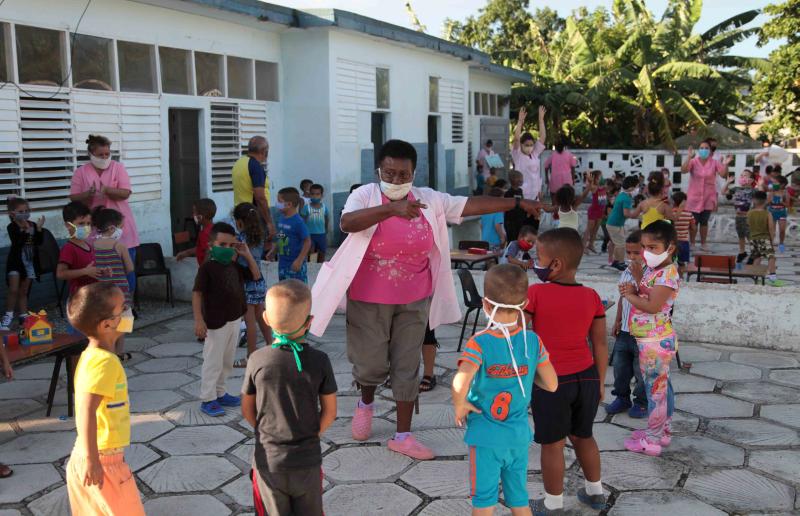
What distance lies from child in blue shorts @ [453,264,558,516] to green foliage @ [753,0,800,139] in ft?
62.5

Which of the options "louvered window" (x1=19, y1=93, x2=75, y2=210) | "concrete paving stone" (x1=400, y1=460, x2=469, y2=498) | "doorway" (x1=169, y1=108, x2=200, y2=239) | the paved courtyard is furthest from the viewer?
"doorway" (x1=169, y1=108, x2=200, y2=239)

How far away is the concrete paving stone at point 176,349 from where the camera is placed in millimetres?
6797

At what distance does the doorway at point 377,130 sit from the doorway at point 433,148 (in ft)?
7.76

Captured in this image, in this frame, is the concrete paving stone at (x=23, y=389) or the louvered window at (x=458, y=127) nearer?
the concrete paving stone at (x=23, y=389)

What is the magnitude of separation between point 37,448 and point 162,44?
6782 millimetres

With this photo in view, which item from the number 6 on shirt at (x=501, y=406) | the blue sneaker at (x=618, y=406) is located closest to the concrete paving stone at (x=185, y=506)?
the number 6 on shirt at (x=501, y=406)

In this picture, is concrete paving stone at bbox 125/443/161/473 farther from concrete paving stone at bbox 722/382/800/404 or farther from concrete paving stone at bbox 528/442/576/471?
concrete paving stone at bbox 722/382/800/404

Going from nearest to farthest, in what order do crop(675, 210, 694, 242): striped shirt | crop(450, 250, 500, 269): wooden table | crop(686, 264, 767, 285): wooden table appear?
crop(450, 250, 500, 269): wooden table, crop(686, 264, 767, 285): wooden table, crop(675, 210, 694, 242): striped shirt

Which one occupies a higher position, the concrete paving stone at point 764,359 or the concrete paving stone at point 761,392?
the concrete paving stone at point 764,359

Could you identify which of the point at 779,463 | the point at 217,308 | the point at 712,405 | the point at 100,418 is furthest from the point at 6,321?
the point at 779,463

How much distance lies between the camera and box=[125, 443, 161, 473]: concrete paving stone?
4.41 meters

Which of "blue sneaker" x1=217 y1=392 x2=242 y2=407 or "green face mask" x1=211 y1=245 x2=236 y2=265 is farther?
"blue sneaker" x1=217 y1=392 x2=242 y2=407

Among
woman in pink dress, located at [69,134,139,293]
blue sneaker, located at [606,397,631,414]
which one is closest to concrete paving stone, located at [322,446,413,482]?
A: blue sneaker, located at [606,397,631,414]

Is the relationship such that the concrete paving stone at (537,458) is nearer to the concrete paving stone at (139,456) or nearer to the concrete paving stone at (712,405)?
the concrete paving stone at (712,405)
